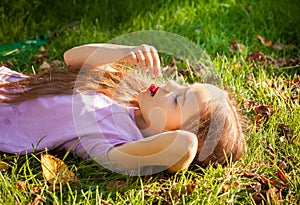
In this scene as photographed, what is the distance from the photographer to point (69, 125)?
2783 mm

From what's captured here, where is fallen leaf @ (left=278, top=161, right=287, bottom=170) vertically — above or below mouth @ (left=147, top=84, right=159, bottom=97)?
below

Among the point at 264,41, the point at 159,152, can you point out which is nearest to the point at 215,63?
the point at 264,41

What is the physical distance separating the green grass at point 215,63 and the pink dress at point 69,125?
0.07 meters

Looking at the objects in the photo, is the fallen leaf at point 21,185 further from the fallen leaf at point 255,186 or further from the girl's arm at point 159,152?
the fallen leaf at point 255,186

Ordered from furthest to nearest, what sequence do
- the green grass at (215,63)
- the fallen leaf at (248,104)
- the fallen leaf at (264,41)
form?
1. the fallen leaf at (264,41)
2. the fallen leaf at (248,104)
3. the green grass at (215,63)

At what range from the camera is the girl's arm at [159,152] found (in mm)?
2492

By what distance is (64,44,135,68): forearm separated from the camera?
9.67 ft

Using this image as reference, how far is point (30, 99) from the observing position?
9.47 ft

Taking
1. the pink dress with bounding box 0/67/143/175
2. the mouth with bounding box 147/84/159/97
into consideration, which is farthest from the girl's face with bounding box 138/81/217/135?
the pink dress with bounding box 0/67/143/175

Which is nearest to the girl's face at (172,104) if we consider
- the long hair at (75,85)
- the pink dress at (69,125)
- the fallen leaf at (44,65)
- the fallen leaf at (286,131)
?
the pink dress at (69,125)

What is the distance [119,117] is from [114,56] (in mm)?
343

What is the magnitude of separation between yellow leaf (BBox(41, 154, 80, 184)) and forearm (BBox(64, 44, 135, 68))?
0.65 metres

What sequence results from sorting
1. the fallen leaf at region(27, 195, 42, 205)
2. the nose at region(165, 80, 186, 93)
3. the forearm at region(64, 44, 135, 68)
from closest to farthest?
the fallen leaf at region(27, 195, 42, 205) → the nose at region(165, 80, 186, 93) → the forearm at region(64, 44, 135, 68)

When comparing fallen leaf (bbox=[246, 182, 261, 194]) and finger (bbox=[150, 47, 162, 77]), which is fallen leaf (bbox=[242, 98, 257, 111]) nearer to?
finger (bbox=[150, 47, 162, 77])
